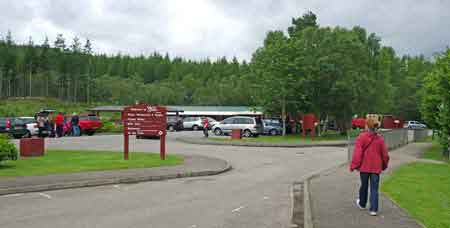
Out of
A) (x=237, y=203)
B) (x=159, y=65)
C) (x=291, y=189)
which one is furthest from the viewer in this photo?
(x=159, y=65)

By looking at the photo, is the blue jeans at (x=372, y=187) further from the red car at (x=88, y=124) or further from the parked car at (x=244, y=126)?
the red car at (x=88, y=124)

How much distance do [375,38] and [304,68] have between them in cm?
2958

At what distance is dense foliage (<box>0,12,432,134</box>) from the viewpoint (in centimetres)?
4097

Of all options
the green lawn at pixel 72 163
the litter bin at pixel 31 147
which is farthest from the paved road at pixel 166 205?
the litter bin at pixel 31 147

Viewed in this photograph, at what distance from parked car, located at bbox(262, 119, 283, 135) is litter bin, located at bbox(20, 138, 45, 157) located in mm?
25314

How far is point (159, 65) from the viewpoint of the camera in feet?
511

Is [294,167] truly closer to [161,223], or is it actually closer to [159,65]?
[161,223]

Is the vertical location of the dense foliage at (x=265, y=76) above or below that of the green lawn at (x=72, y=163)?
above

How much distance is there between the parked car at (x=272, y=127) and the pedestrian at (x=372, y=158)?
33750 millimetres

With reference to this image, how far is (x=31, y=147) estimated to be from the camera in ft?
64.8

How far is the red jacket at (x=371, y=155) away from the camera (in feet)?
30.4

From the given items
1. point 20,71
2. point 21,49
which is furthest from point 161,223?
point 21,49

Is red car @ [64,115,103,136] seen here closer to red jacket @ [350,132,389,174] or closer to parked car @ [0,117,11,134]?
parked car @ [0,117,11,134]

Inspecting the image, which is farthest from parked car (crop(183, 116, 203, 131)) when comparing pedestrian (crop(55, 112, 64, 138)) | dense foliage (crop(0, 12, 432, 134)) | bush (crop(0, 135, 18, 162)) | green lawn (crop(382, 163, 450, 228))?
bush (crop(0, 135, 18, 162))
